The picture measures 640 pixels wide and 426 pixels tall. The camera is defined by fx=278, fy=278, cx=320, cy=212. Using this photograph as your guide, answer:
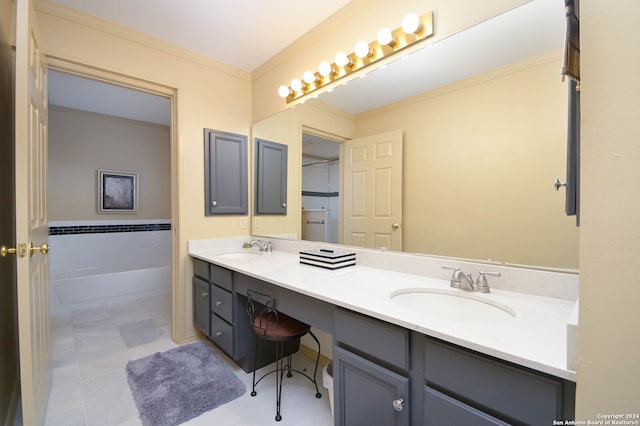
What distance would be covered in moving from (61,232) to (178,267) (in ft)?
8.23

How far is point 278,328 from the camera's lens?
158cm

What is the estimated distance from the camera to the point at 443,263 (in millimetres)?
1393

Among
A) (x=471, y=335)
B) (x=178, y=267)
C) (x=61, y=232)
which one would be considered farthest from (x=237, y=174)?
(x=61, y=232)

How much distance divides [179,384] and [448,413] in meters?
1.67

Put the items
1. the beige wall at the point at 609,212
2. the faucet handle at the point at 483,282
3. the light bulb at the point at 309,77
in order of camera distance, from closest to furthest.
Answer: the beige wall at the point at 609,212, the faucet handle at the point at 483,282, the light bulb at the point at 309,77

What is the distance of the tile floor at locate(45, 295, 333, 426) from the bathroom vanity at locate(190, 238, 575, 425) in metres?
0.62

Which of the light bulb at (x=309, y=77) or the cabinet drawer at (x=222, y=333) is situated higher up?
the light bulb at (x=309, y=77)

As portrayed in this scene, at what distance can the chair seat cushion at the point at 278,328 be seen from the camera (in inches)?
60.0

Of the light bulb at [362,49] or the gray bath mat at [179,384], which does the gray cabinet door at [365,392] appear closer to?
the gray bath mat at [179,384]

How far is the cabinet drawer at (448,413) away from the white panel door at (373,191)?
85 centimetres

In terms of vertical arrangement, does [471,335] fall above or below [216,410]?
above

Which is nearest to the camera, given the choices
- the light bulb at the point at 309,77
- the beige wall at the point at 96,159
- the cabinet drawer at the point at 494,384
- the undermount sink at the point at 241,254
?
the cabinet drawer at the point at 494,384

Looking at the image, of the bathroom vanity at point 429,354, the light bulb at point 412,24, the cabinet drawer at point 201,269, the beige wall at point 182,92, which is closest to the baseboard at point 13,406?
the beige wall at point 182,92

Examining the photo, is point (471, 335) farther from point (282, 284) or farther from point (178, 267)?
point (178, 267)
